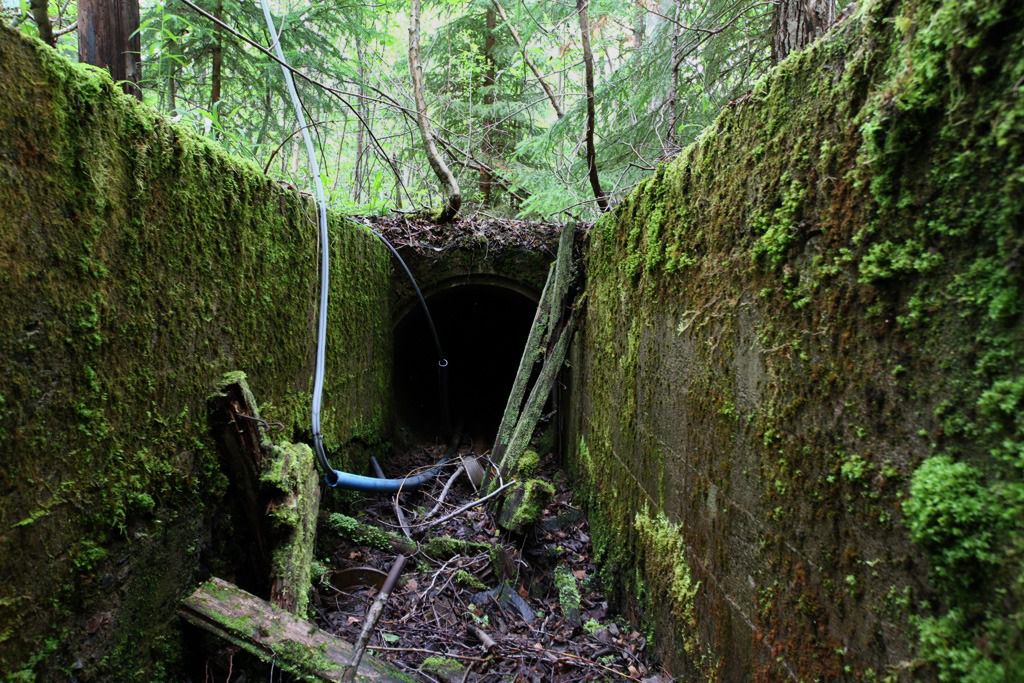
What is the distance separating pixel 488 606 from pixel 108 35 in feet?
12.9

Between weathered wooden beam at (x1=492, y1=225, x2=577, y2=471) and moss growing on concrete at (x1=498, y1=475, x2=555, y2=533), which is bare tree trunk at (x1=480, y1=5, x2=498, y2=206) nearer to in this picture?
weathered wooden beam at (x1=492, y1=225, x2=577, y2=471)

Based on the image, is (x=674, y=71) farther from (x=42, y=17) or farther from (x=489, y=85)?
(x=489, y=85)

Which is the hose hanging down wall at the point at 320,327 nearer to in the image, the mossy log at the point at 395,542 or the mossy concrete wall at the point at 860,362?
the mossy log at the point at 395,542

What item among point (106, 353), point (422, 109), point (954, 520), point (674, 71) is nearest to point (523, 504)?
point (106, 353)

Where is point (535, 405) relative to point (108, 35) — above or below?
below

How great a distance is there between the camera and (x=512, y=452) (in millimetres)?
4613

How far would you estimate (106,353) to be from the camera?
1.85m

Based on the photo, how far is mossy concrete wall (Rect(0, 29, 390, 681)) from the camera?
1497 mm

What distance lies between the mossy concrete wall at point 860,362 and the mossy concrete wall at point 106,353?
7.11ft

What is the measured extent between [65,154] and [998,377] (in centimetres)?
238

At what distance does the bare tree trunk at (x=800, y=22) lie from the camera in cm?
336

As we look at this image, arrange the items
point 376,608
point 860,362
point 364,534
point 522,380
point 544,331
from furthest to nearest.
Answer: point 544,331 < point 522,380 < point 364,534 < point 376,608 < point 860,362

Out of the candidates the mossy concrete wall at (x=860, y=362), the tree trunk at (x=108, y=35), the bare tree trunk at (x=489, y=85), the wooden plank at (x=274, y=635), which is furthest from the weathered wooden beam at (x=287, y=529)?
the bare tree trunk at (x=489, y=85)

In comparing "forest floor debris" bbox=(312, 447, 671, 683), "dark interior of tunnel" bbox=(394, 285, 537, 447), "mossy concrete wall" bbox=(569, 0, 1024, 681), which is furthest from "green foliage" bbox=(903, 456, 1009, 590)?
"dark interior of tunnel" bbox=(394, 285, 537, 447)
